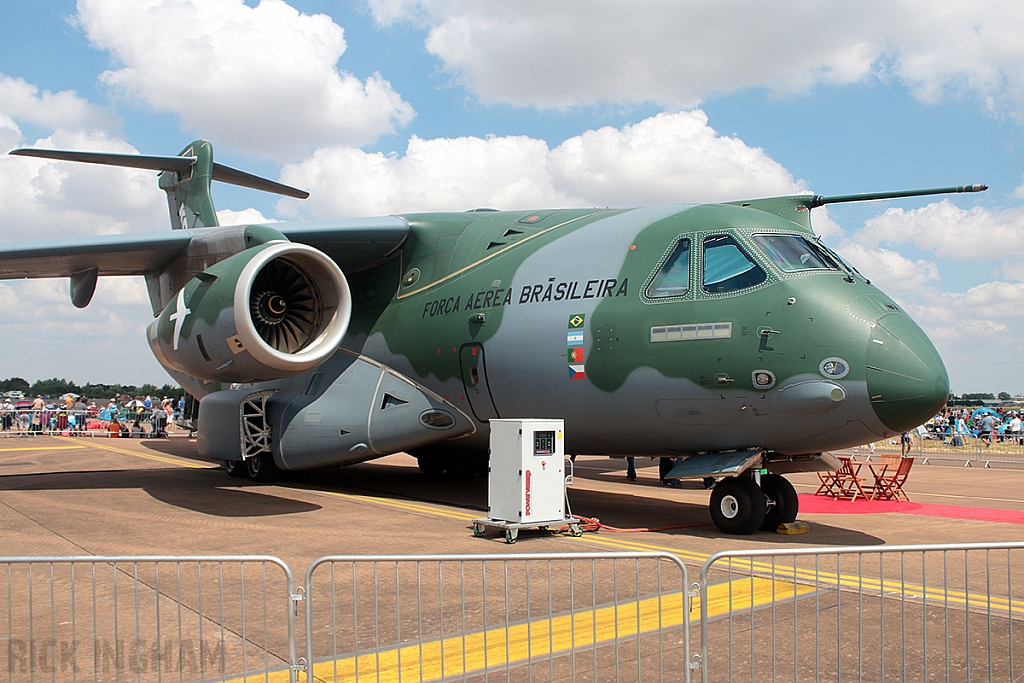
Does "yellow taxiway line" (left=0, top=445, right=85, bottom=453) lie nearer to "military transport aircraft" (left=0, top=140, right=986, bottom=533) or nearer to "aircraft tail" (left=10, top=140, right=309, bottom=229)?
"aircraft tail" (left=10, top=140, right=309, bottom=229)

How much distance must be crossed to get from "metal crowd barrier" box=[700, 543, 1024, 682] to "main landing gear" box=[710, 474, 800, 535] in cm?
164

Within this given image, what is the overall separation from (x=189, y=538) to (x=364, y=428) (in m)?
3.84

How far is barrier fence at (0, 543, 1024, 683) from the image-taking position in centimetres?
472

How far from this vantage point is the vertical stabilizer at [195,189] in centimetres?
1800

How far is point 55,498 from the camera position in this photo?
12.6 m

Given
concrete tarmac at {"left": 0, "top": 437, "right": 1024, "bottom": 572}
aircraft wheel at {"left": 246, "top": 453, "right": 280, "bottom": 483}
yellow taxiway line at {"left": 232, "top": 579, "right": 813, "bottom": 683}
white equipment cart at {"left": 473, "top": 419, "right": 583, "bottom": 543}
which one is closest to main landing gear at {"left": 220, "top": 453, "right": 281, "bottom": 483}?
Answer: aircraft wheel at {"left": 246, "top": 453, "right": 280, "bottom": 483}

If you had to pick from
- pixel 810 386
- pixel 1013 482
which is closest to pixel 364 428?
pixel 810 386

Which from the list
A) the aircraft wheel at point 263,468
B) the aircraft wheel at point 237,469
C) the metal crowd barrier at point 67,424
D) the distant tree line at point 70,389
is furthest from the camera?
the distant tree line at point 70,389

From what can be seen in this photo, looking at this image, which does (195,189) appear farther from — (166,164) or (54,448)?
(54,448)

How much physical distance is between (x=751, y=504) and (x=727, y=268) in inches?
102

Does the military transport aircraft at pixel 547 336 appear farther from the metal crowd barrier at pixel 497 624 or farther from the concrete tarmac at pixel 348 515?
the metal crowd barrier at pixel 497 624

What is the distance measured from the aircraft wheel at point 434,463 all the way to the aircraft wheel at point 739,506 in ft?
23.8

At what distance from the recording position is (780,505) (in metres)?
9.70

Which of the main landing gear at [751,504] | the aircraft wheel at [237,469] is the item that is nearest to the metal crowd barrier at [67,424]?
the aircraft wheel at [237,469]
